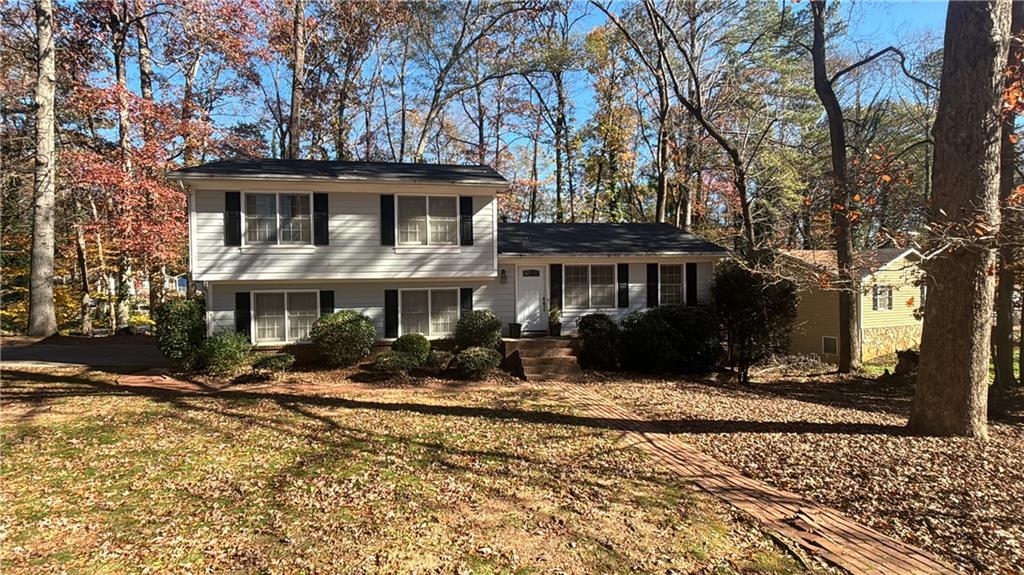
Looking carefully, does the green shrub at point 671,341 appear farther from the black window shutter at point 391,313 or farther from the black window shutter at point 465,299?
the black window shutter at point 391,313

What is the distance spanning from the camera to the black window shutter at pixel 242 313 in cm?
1212

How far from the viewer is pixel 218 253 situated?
11664mm

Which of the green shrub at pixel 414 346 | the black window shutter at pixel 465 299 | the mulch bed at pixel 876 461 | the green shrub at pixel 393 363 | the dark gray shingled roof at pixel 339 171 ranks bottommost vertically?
the mulch bed at pixel 876 461

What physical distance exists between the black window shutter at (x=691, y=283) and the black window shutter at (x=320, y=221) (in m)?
10.5

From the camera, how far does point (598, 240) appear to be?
1577cm

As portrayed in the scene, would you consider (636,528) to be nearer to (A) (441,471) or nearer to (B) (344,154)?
(A) (441,471)

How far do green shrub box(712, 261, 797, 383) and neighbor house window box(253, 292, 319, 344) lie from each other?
430 inches

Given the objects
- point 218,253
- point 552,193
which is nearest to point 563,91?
point 552,193

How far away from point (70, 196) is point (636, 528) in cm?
2507

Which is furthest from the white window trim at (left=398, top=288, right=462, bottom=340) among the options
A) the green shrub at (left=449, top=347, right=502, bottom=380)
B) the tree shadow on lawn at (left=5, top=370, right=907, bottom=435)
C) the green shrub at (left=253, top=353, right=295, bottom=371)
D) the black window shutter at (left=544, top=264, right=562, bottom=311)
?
the tree shadow on lawn at (left=5, top=370, right=907, bottom=435)

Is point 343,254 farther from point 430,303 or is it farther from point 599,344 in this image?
point 599,344

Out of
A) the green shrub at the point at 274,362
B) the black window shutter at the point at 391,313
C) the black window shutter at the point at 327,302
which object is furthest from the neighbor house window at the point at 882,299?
the green shrub at the point at 274,362

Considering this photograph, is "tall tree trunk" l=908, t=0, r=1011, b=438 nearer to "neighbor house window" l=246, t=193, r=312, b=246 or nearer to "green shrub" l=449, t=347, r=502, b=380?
"green shrub" l=449, t=347, r=502, b=380

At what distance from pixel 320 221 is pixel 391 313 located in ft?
9.76
